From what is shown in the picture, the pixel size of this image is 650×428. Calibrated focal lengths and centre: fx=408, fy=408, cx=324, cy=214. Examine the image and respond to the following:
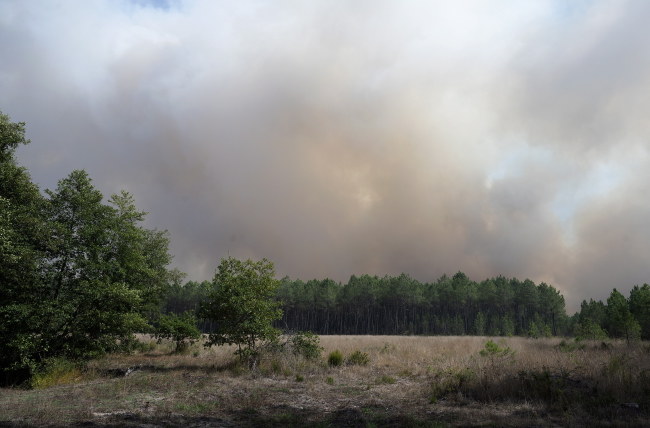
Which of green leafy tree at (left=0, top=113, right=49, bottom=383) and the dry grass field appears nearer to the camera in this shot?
the dry grass field

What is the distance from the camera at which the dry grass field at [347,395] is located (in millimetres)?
10969

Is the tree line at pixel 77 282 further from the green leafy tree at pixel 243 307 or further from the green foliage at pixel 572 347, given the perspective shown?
the green foliage at pixel 572 347

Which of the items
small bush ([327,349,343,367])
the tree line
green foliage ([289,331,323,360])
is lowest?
small bush ([327,349,343,367])

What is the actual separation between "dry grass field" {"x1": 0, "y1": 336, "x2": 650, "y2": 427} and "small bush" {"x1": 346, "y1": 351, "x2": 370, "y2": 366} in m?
0.33

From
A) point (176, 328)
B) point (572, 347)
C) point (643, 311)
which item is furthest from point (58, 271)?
point (643, 311)

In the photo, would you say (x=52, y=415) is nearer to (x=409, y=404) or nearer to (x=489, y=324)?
(x=409, y=404)

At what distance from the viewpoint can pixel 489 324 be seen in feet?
317

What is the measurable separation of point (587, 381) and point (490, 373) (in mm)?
3109

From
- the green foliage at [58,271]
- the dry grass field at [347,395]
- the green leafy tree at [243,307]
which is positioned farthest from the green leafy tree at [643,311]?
the green foliage at [58,271]

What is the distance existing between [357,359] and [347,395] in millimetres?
6809

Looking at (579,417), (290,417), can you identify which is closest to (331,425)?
(290,417)

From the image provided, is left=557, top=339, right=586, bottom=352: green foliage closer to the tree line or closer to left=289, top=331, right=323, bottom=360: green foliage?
left=289, top=331, right=323, bottom=360: green foliage

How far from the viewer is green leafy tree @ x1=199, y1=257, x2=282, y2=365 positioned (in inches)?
800

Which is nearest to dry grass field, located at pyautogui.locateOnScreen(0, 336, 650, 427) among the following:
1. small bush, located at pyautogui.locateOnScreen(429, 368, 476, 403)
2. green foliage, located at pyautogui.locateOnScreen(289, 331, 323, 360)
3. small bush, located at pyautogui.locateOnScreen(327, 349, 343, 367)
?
small bush, located at pyautogui.locateOnScreen(429, 368, 476, 403)
